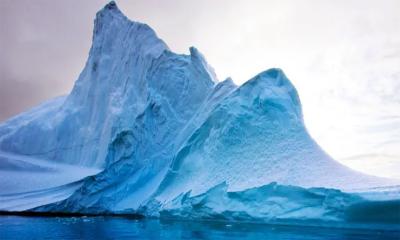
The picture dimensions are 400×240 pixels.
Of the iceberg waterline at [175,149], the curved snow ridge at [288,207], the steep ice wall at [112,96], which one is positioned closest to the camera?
the curved snow ridge at [288,207]

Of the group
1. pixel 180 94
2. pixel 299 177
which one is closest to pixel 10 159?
pixel 180 94

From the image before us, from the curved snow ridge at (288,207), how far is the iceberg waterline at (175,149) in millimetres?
28

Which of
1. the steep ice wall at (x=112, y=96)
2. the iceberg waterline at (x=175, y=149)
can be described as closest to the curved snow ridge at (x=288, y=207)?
the iceberg waterline at (x=175, y=149)

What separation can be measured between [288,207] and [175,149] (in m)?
6.10

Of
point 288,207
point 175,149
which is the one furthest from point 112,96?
point 288,207

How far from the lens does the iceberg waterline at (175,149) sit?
1095 cm

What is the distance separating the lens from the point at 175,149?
1597cm

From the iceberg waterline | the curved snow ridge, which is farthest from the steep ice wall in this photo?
the curved snow ridge

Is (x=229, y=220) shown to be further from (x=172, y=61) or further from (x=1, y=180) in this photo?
(x=1, y=180)

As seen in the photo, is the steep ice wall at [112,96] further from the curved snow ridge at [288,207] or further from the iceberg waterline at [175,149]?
the curved snow ridge at [288,207]

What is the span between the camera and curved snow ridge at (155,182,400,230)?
986cm

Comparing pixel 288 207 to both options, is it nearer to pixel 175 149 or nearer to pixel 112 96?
pixel 175 149

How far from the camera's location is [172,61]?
17.6 m

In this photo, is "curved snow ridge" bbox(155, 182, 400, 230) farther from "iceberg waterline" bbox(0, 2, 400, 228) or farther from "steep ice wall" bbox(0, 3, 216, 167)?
"steep ice wall" bbox(0, 3, 216, 167)
